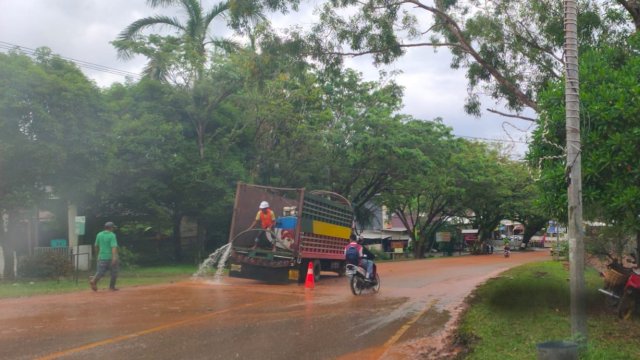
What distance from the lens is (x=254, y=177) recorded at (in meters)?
28.8

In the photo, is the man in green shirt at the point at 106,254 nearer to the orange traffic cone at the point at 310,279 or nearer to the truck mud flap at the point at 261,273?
the truck mud flap at the point at 261,273

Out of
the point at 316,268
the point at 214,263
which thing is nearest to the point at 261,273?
the point at 316,268

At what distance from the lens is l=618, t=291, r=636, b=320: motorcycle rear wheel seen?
10.1 m

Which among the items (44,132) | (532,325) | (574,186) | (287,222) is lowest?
(532,325)

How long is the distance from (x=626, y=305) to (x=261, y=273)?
10190mm

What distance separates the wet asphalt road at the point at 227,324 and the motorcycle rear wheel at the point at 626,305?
2.90m

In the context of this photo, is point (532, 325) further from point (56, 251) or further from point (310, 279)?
point (56, 251)

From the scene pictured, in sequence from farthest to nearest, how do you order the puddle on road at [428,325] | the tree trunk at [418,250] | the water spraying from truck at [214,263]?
the tree trunk at [418,250]
the water spraying from truck at [214,263]
the puddle on road at [428,325]

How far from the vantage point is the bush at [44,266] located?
19016 millimetres

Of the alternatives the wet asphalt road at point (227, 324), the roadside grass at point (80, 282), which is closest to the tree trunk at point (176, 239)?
the roadside grass at point (80, 282)

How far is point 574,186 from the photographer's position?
7160mm

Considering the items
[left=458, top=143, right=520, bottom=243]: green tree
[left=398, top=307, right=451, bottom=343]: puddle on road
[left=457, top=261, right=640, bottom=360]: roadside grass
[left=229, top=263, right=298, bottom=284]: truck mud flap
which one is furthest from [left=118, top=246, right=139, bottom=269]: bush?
[left=458, top=143, right=520, bottom=243]: green tree

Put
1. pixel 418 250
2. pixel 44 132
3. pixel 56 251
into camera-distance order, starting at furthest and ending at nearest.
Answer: pixel 418 250
pixel 56 251
pixel 44 132

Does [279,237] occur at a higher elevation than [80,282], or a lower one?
higher
